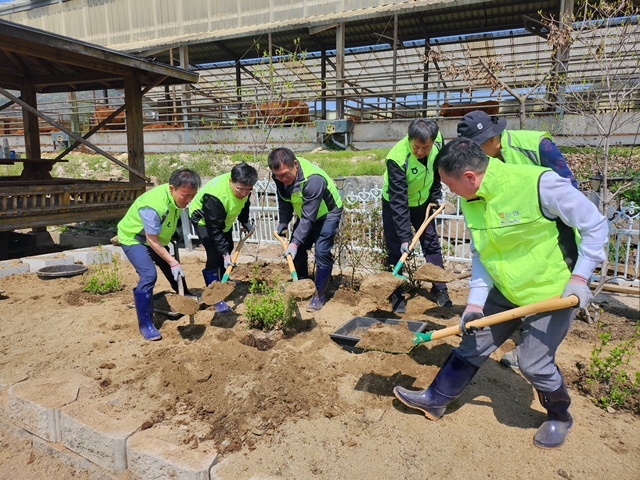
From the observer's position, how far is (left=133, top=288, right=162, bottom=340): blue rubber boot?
3.76 m

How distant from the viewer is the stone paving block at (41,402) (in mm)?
2664

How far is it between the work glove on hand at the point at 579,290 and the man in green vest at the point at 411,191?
72.5 inches

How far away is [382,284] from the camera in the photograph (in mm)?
3836

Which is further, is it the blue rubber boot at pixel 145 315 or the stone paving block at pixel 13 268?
the stone paving block at pixel 13 268

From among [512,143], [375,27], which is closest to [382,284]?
[512,143]

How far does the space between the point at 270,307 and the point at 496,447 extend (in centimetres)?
200

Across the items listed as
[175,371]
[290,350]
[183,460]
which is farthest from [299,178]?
[183,460]

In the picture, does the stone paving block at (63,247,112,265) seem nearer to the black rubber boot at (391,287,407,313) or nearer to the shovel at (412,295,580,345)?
the black rubber boot at (391,287,407,313)

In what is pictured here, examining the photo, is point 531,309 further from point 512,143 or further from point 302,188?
point 302,188

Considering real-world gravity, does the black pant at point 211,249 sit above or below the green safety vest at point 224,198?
below

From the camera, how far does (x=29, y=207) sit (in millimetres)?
5941

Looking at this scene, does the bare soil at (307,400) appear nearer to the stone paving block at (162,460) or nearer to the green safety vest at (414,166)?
the stone paving block at (162,460)

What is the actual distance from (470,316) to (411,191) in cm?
204

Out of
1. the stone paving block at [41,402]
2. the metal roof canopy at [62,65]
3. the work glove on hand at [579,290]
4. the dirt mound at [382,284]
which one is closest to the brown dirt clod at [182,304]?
the stone paving block at [41,402]
